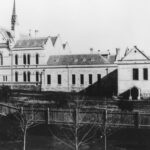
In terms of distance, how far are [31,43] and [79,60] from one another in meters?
11.0

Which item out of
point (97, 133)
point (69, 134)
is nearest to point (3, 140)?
point (69, 134)

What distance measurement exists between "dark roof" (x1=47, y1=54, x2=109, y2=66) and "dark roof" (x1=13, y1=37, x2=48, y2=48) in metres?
3.67

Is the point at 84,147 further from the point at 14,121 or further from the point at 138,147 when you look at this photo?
the point at 14,121

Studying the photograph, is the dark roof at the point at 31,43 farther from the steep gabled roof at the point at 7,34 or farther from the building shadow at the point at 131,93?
the building shadow at the point at 131,93

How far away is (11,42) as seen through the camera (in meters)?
62.7

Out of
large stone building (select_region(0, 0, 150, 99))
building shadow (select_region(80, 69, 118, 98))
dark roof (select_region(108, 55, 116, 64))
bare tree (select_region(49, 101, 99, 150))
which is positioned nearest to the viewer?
bare tree (select_region(49, 101, 99, 150))

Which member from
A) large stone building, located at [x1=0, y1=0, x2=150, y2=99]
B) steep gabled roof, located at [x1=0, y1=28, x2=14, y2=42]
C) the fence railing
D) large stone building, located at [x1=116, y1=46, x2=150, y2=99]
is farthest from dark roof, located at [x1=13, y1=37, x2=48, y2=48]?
the fence railing

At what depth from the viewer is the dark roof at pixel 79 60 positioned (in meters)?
55.5

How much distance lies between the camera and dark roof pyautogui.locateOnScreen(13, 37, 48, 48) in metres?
61.0

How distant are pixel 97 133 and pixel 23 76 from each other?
41759 mm

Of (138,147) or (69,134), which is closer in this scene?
(138,147)

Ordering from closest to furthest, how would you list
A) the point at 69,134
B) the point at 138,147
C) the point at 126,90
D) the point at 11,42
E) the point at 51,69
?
the point at 138,147 < the point at 69,134 < the point at 126,90 < the point at 51,69 < the point at 11,42

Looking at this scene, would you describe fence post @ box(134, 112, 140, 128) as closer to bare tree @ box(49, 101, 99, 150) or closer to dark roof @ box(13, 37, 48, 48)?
bare tree @ box(49, 101, 99, 150)

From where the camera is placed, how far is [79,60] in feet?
188
